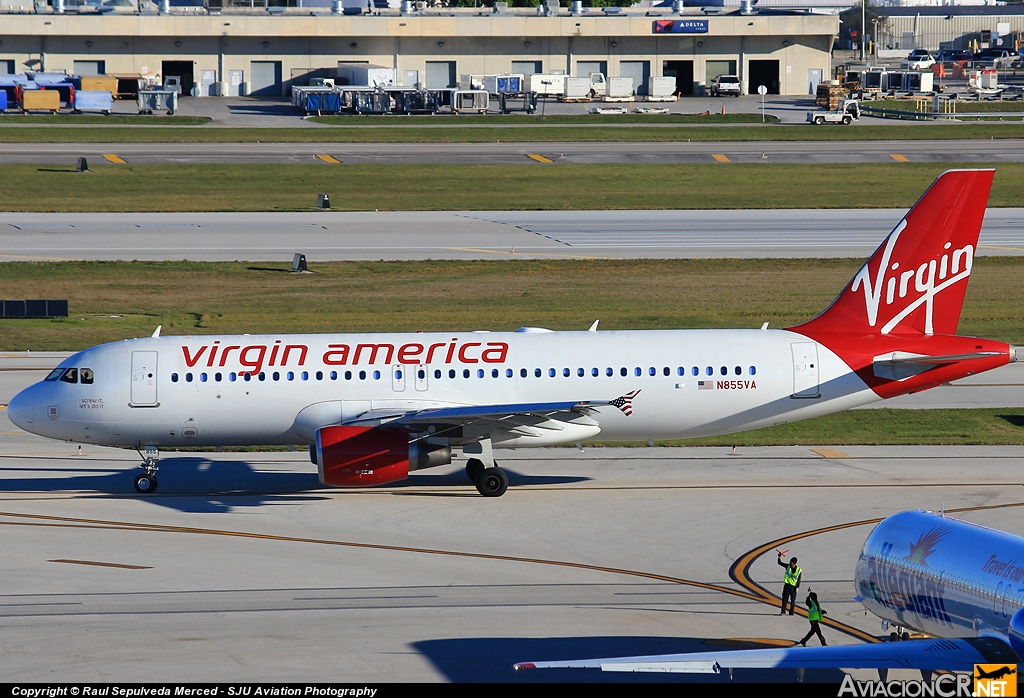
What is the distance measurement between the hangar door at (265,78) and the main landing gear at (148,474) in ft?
388

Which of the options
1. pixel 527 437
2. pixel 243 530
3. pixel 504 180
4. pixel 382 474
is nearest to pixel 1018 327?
pixel 527 437

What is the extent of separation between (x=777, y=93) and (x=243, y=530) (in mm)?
134751

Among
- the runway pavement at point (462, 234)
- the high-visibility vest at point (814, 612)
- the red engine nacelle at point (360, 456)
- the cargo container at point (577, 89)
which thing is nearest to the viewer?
the high-visibility vest at point (814, 612)

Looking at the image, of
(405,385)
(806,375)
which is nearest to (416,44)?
(405,385)

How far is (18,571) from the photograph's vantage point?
26.9 meters

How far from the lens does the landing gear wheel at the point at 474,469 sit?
110ft

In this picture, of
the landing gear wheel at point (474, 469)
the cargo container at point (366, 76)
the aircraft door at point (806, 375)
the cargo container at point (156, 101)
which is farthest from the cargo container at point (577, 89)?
the landing gear wheel at point (474, 469)

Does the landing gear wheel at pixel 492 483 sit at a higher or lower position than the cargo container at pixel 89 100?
lower

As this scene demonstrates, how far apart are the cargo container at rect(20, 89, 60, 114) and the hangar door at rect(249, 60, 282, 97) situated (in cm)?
2454

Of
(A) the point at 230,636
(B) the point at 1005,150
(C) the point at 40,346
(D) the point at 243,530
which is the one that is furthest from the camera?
(B) the point at 1005,150


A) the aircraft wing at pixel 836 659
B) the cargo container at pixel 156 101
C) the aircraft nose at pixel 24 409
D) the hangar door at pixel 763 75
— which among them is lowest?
the aircraft nose at pixel 24 409

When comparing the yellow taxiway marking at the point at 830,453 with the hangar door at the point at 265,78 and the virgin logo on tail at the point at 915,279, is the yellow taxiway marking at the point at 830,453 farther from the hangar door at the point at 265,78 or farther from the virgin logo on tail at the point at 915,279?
the hangar door at the point at 265,78

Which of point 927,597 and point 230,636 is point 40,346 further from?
point 927,597

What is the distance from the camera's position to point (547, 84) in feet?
481
